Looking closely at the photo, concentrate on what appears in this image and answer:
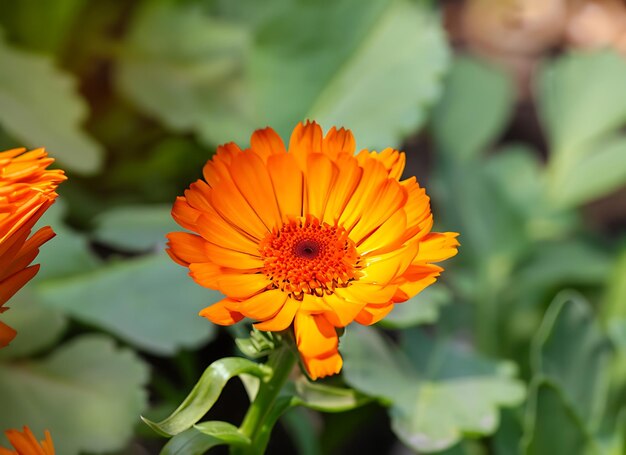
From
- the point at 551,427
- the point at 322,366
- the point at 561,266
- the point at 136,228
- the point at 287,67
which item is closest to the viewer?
the point at 322,366

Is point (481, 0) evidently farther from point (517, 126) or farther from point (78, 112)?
point (78, 112)

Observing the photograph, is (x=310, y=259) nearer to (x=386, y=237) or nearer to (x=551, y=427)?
(x=386, y=237)

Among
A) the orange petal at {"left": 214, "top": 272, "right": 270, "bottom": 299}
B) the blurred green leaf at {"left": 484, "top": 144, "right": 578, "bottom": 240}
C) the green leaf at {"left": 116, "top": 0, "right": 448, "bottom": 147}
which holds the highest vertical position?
the blurred green leaf at {"left": 484, "top": 144, "right": 578, "bottom": 240}

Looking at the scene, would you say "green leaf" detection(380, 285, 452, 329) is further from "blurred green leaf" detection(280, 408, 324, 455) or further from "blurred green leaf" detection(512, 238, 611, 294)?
"blurred green leaf" detection(512, 238, 611, 294)

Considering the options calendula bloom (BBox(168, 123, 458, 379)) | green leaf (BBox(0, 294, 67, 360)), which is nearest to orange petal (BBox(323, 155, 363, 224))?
calendula bloom (BBox(168, 123, 458, 379))

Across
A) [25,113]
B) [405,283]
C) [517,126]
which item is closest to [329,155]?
[405,283]

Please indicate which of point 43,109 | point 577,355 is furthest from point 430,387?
point 43,109
